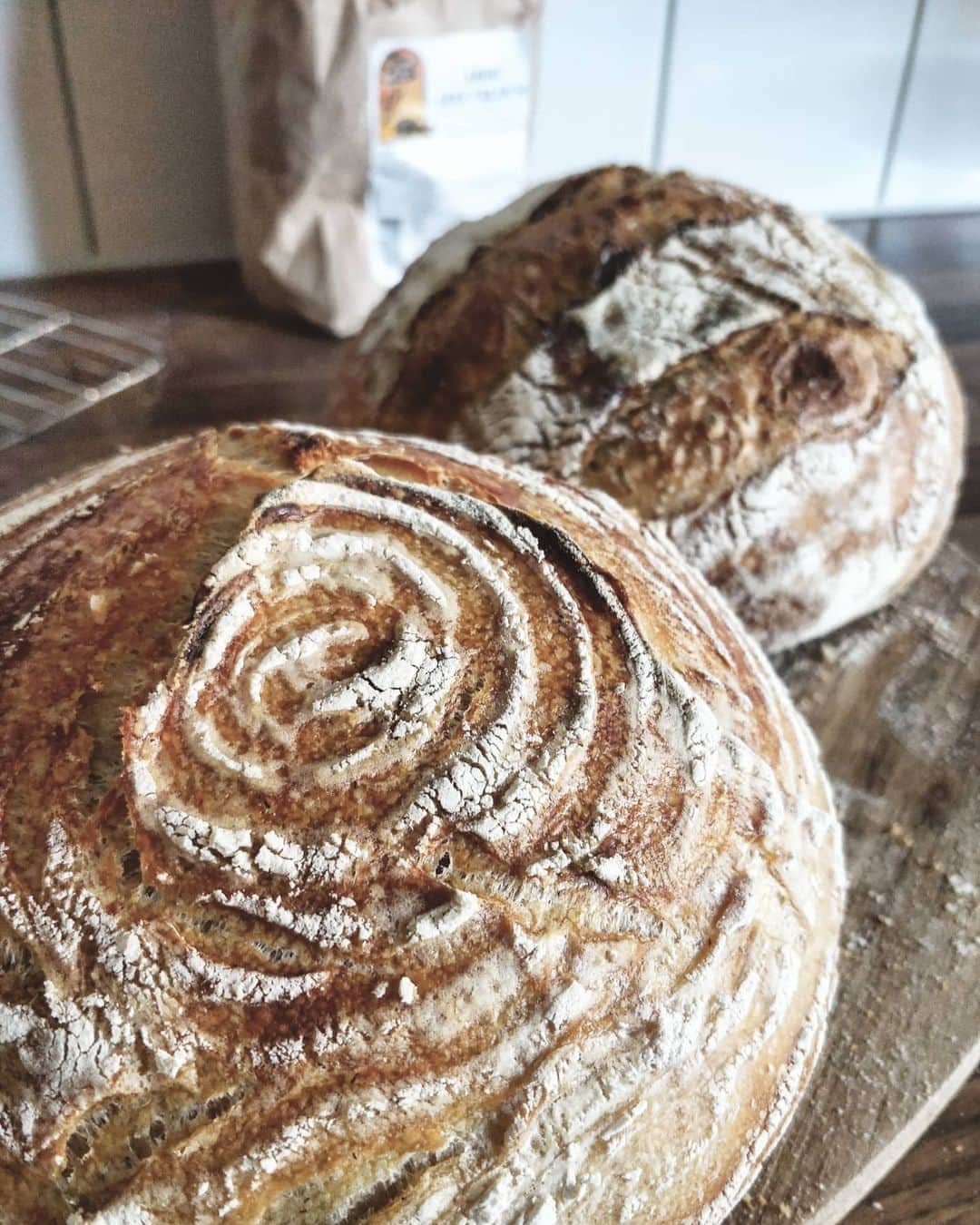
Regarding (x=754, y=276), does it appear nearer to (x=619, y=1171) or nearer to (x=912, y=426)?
(x=912, y=426)

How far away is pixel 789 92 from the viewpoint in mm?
2238

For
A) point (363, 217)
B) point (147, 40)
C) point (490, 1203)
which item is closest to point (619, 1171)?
point (490, 1203)

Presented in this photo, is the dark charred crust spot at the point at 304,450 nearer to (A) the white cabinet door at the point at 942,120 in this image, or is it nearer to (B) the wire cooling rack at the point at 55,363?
(B) the wire cooling rack at the point at 55,363

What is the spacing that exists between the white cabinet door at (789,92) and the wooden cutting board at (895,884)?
120cm

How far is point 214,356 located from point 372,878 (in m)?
1.39

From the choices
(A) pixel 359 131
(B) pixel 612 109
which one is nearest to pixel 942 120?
(B) pixel 612 109

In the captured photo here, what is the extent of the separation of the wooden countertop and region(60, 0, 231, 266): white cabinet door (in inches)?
2.5

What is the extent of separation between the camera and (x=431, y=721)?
0.67 meters

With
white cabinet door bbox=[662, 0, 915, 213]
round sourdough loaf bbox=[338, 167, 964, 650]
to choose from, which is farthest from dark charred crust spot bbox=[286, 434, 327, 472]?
white cabinet door bbox=[662, 0, 915, 213]

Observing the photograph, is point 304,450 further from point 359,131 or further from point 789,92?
point 789,92

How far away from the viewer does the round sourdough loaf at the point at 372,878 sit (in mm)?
593

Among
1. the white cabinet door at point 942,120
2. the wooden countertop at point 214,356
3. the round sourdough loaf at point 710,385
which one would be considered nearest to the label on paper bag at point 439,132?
the wooden countertop at point 214,356

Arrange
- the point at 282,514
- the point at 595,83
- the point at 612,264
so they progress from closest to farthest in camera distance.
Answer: the point at 282,514, the point at 612,264, the point at 595,83

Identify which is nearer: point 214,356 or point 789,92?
point 214,356
